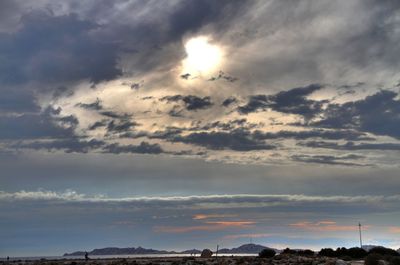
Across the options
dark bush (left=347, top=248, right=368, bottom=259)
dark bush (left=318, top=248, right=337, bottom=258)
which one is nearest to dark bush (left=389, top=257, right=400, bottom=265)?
dark bush (left=347, top=248, right=368, bottom=259)

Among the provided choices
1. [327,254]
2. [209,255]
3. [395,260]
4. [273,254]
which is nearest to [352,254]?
[327,254]

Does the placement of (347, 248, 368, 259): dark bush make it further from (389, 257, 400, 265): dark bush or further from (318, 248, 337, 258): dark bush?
(389, 257, 400, 265): dark bush

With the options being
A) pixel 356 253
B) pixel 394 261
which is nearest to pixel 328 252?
pixel 356 253

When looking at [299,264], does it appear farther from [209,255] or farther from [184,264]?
[209,255]

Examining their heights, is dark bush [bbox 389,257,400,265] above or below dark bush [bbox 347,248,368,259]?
below

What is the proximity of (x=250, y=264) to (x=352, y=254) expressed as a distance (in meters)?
37.2

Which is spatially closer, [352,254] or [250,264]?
[250,264]

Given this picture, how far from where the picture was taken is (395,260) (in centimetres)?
6544

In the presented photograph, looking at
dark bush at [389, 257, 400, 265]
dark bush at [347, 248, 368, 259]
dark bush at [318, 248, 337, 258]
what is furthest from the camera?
dark bush at [318, 248, 337, 258]

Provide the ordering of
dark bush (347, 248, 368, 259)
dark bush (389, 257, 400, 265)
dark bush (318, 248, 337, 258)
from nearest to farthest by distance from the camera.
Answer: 1. dark bush (389, 257, 400, 265)
2. dark bush (347, 248, 368, 259)
3. dark bush (318, 248, 337, 258)

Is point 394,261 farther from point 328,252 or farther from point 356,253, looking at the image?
point 328,252

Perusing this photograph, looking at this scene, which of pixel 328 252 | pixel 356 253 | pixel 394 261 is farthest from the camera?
pixel 328 252

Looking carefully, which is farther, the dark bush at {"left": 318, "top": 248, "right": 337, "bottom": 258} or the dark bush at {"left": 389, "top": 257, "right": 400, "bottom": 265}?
the dark bush at {"left": 318, "top": 248, "right": 337, "bottom": 258}

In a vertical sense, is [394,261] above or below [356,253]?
below
